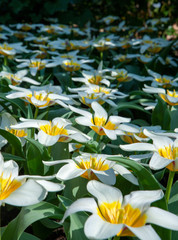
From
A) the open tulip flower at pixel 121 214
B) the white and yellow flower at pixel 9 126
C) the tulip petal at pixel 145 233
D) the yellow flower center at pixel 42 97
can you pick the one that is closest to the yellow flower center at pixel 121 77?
the yellow flower center at pixel 42 97

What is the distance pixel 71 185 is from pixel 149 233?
409 millimetres

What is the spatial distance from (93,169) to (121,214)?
0.22 metres

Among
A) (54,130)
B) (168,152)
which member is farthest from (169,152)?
(54,130)

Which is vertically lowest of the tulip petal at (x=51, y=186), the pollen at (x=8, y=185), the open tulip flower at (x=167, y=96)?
A: the open tulip flower at (x=167, y=96)

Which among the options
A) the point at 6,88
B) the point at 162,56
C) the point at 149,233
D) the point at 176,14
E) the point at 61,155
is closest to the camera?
the point at 149,233

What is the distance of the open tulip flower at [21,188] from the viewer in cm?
65

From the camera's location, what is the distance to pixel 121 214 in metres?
0.64

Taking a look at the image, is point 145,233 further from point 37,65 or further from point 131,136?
point 37,65

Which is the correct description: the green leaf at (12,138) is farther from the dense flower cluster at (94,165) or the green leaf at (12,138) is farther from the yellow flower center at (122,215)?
the yellow flower center at (122,215)

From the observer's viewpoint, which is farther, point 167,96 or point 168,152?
point 167,96

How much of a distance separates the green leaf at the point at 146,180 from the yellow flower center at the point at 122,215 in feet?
0.34

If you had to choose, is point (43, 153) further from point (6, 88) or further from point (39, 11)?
point (39, 11)

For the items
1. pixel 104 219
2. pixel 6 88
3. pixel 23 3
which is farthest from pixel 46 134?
pixel 23 3

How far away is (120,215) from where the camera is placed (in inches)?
25.1
